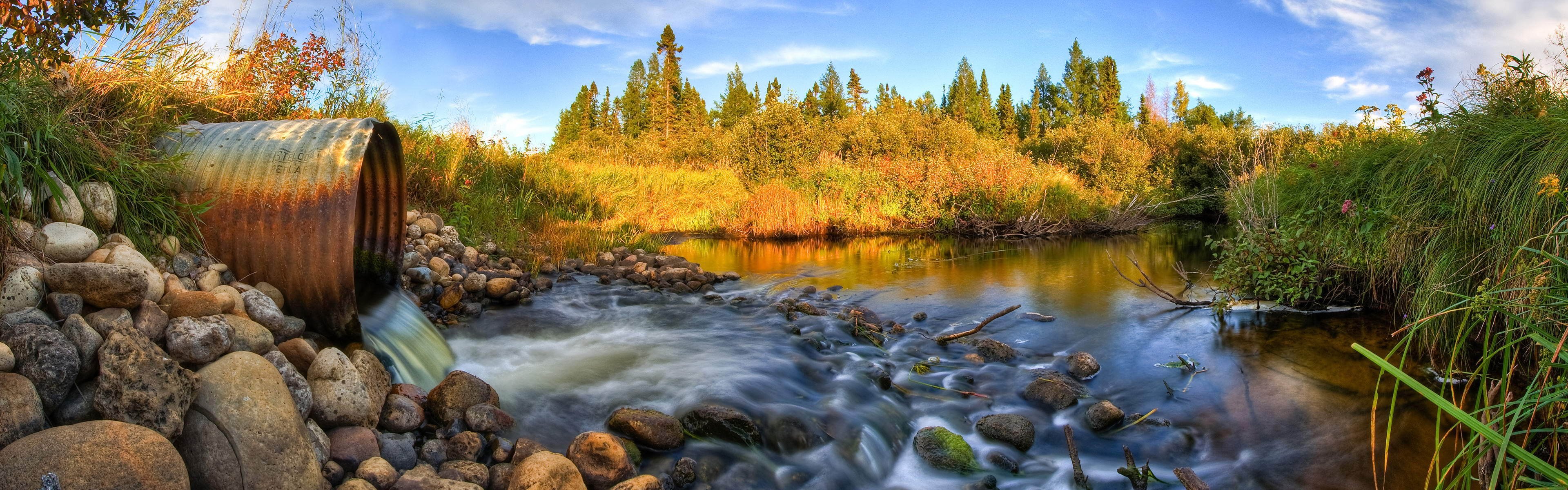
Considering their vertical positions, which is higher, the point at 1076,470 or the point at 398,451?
the point at 398,451

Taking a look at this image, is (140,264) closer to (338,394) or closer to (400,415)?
(338,394)

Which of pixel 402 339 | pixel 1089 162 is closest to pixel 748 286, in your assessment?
pixel 402 339

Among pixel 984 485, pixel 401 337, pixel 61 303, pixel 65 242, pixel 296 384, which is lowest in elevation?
pixel 984 485

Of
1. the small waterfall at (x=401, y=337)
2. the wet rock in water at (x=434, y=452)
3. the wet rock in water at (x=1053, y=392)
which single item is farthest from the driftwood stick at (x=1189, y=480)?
the small waterfall at (x=401, y=337)

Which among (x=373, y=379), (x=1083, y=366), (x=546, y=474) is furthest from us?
(x=1083, y=366)

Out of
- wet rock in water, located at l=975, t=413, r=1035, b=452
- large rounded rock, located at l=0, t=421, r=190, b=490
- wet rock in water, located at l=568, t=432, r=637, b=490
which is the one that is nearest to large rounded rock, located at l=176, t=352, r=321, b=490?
large rounded rock, located at l=0, t=421, r=190, b=490

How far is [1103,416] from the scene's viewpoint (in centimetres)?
409

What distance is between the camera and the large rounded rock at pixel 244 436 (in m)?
2.56

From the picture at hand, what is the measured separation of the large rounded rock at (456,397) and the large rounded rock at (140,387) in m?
1.10

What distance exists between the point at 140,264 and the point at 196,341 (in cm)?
89

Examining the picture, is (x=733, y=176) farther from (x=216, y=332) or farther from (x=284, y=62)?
(x=216, y=332)

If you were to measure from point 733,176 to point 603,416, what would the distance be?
1676 cm

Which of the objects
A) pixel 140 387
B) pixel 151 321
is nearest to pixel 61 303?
pixel 151 321

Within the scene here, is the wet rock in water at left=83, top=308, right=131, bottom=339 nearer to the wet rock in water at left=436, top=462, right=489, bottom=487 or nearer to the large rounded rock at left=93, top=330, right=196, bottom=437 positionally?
the large rounded rock at left=93, top=330, right=196, bottom=437
